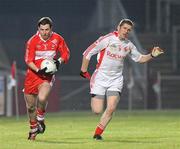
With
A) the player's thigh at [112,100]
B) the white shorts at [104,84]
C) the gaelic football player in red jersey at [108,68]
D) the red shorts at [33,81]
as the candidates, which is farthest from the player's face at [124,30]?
the red shorts at [33,81]

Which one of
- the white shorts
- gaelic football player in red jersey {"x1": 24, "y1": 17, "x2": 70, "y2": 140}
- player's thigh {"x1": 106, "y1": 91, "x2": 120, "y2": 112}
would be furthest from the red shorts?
player's thigh {"x1": 106, "y1": 91, "x2": 120, "y2": 112}

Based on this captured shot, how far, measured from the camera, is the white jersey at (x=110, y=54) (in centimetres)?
1880

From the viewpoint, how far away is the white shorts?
743 inches

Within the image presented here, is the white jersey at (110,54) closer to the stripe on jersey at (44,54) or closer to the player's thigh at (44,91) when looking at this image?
the stripe on jersey at (44,54)

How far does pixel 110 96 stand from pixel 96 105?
37cm

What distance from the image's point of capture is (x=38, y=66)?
60.8 ft

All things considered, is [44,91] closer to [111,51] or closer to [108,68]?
[108,68]

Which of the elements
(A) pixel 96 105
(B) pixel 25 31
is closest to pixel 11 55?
(B) pixel 25 31

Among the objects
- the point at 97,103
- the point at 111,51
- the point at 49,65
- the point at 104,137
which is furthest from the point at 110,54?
the point at 104,137

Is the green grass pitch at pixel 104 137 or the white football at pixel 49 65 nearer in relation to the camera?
the green grass pitch at pixel 104 137

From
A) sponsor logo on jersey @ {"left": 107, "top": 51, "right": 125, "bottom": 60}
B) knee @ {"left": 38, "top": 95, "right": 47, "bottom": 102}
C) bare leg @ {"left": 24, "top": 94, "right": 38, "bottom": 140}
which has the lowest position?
bare leg @ {"left": 24, "top": 94, "right": 38, "bottom": 140}

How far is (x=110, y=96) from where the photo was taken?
18797 millimetres

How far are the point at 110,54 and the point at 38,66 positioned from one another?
1.42m

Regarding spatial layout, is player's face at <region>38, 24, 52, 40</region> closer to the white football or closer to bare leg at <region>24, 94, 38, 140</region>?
the white football
